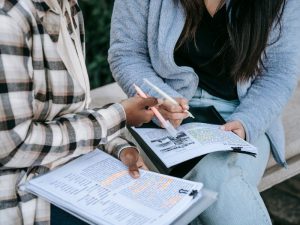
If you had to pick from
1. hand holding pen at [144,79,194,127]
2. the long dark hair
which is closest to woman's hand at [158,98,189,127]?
hand holding pen at [144,79,194,127]

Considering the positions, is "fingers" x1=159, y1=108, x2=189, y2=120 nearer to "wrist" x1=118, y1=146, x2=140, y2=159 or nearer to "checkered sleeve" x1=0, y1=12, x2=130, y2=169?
"wrist" x1=118, y1=146, x2=140, y2=159

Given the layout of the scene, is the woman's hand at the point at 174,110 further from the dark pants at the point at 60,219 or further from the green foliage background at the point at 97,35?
the green foliage background at the point at 97,35

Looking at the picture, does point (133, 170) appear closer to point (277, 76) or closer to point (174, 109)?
point (174, 109)

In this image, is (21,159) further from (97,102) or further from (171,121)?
(97,102)

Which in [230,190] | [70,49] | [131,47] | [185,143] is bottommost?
[230,190]

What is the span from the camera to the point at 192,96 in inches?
68.7

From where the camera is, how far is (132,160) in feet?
4.06

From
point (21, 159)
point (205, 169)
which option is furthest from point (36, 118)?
point (205, 169)

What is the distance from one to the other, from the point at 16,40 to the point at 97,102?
128 cm

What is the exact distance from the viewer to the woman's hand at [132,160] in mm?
1170

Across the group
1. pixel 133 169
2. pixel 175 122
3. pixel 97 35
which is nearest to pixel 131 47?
pixel 175 122

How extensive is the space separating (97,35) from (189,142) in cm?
174

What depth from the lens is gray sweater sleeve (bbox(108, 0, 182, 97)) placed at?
5.51ft

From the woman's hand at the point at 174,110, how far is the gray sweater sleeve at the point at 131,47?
0.78ft
